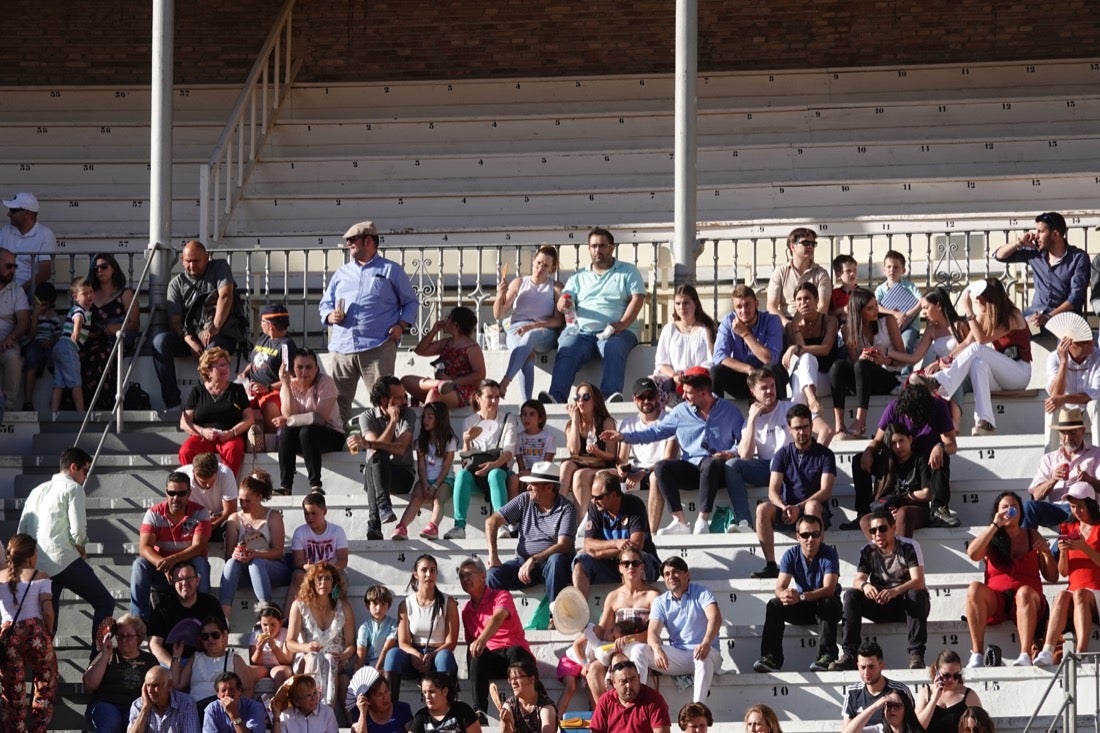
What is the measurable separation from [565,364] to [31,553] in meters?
4.02

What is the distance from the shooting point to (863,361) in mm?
14320

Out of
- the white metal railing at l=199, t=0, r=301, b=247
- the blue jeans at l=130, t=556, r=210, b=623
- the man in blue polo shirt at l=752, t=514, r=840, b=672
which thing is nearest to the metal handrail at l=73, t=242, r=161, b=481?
the blue jeans at l=130, t=556, r=210, b=623

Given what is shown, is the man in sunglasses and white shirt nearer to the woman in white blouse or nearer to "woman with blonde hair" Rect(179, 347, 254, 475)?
the woman in white blouse

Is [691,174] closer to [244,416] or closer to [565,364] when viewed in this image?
[565,364]

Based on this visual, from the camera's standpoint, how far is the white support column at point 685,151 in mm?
15867

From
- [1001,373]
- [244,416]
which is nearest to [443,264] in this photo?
[244,416]

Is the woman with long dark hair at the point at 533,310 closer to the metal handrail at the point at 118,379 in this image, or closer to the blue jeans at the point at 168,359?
the blue jeans at the point at 168,359

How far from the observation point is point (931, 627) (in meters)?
12.6

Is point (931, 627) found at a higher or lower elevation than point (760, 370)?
lower

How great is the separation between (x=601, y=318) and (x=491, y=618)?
345 centimetres

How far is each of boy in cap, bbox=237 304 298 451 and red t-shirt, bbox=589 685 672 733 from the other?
3.69 m

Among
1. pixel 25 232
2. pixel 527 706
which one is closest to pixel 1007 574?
pixel 527 706

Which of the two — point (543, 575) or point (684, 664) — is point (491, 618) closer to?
point (543, 575)

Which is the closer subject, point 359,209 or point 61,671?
point 61,671
